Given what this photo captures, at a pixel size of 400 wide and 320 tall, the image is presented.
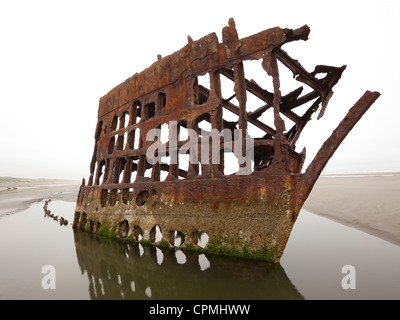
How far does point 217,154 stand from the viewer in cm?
379

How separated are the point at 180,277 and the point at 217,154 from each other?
1.80 m

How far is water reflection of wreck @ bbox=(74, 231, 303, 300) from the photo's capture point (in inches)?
97.0

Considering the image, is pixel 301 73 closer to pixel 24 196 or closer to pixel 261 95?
pixel 261 95

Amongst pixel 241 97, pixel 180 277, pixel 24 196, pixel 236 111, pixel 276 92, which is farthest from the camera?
pixel 24 196

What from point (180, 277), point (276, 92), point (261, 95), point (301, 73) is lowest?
point (180, 277)

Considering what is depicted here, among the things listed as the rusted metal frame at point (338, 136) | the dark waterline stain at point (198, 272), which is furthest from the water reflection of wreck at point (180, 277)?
the rusted metal frame at point (338, 136)

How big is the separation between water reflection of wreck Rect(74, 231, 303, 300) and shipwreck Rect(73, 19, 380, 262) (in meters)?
0.21

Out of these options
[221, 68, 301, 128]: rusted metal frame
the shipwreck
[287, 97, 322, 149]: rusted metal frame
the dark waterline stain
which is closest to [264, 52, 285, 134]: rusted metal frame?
the shipwreck

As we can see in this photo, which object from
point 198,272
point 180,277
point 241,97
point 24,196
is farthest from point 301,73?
point 24,196

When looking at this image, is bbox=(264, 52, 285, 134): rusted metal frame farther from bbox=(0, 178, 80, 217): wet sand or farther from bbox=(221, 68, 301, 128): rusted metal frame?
bbox=(0, 178, 80, 217): wet sand

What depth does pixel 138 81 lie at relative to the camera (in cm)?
547
